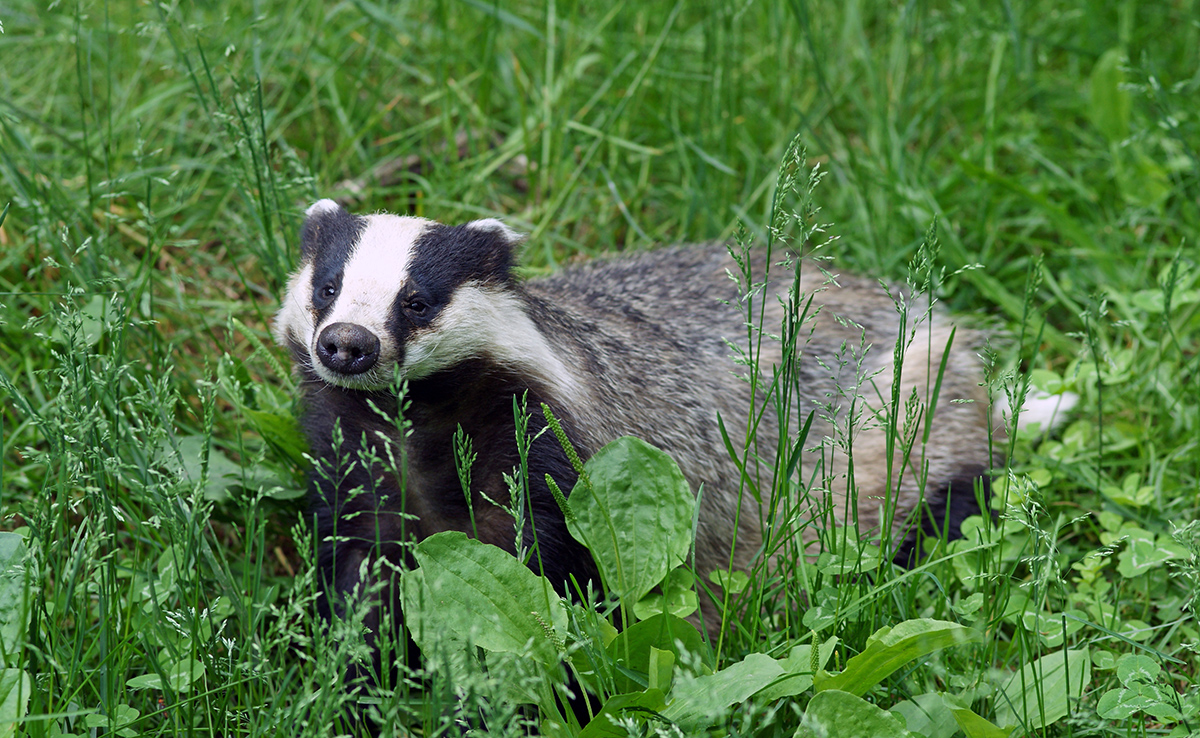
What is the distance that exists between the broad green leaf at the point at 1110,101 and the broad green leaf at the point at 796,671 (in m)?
3.20

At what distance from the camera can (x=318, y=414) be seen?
292 cm

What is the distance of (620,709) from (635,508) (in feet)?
1.68

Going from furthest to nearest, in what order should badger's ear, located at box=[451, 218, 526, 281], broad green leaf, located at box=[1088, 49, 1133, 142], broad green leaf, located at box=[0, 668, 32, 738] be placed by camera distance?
1. broad green leaf, located at box=[1088, 49, 1133, 142]
2. badger's ear, located at box=[451, 218, 526, 281]
3. broad green leaf, located at box=[0, 668, 32, 738]

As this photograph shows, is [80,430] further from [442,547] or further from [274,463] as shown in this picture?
[274,463]

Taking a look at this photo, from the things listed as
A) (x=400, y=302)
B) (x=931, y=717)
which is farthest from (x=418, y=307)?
(x=931, y=717)

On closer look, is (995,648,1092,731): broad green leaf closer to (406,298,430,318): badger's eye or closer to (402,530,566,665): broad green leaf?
(402,530,566,665): broad green leaf

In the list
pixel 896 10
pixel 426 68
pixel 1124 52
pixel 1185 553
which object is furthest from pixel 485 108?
pixel 1185 553

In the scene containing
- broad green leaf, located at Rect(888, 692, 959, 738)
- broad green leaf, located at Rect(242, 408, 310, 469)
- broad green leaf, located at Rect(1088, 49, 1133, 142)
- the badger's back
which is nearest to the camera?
broad green leaf, located at Rect(888, 692, 959, 738)

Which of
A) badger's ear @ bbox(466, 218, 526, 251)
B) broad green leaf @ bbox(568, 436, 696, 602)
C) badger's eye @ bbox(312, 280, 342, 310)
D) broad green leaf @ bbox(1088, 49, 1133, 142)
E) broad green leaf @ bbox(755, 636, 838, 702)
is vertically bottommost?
broad green leaf @ bbox(755, 636, 838, 702)

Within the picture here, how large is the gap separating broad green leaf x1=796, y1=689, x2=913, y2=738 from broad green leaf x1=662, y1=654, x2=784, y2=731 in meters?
0.10

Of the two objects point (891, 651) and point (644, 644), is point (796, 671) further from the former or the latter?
point (644, 644)

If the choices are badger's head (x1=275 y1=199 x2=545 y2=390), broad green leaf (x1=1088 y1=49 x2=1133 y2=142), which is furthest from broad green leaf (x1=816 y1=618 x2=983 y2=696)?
broad green leaf (x1=1088 y1=49 x2=1133 y2=142)

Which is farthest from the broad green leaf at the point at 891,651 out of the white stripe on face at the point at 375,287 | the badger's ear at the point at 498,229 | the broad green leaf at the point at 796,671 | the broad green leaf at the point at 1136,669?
the badger's ear at the point at 498,229

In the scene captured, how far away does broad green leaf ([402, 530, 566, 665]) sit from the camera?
2.30 meters
